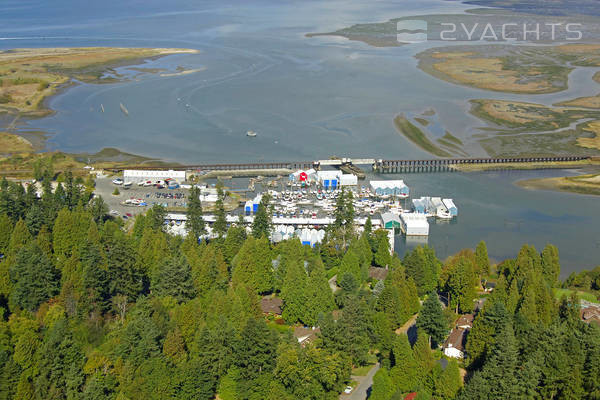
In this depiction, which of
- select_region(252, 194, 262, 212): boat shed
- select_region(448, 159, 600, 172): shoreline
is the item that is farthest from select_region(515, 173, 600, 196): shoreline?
select_region(252, 194, 262, 212): boat shed

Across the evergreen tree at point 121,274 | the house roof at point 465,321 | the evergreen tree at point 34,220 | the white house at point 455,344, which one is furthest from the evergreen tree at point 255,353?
the evergreen tree at point 34,220

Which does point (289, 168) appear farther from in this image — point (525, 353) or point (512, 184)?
point (525, 353)

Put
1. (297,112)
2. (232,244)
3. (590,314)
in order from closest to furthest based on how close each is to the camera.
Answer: (590,314) → (232,244) → (297,112)

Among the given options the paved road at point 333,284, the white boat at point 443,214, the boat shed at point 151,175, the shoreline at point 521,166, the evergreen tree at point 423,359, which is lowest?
the white boat at point 443,214

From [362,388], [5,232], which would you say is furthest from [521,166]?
[5,232]

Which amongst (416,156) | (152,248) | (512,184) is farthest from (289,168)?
(152,248)

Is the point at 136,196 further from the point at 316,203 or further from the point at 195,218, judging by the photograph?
the point at 195,218

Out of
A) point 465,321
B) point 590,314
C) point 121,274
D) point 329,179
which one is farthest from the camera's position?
point 329,179

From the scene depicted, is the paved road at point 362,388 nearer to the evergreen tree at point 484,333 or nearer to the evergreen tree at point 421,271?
the evergreen tree at point 484,333
